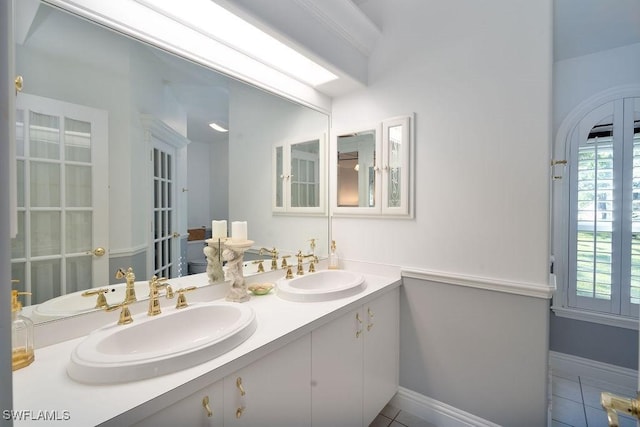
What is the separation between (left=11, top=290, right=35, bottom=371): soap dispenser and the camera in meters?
0.83

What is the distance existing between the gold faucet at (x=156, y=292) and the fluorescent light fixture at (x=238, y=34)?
1139 millimetres

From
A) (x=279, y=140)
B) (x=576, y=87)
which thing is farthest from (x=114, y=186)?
(x=576, y=87)

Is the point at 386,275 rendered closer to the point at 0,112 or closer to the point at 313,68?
the point at 313,68

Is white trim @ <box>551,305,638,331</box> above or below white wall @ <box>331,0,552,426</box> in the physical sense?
Result: below

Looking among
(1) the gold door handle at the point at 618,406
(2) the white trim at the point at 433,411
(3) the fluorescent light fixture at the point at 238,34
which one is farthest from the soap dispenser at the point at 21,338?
(2) the white trim at the point at 433,411

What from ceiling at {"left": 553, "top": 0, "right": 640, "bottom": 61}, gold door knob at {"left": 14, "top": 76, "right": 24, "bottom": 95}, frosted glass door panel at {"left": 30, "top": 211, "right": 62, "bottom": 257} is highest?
ceiling at {"left": 553, "top": 0, "right": 640, "bottom": 61}

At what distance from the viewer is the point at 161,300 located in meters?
1.26

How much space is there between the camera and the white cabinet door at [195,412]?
2.44 feet

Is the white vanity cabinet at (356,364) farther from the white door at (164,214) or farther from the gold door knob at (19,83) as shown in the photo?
the gold door knob at (19,83)

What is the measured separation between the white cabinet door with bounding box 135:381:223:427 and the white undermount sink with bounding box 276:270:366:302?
623 millimetres

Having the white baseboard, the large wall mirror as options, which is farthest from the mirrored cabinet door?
the white baseboard

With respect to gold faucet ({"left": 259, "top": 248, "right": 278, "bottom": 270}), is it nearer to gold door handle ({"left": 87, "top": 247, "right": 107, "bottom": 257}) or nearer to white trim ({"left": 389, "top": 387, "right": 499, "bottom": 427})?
gold door handle ({"left": 87, "top": 247, "right": 107, "bottom": 257})

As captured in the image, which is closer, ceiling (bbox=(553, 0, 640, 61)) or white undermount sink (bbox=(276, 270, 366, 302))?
white undermount sink (bbox=(276, 270, 366, 302))

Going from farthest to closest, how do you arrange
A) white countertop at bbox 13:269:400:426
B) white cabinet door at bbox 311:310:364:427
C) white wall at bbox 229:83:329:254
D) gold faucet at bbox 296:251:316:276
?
1. gold faucet at bbox 296:251:316:276
2. white wall at bbox 229:83:329:254
3. white cabinet door at bbox 311:310:364:427
4. white countertop at bbox 13:269:400:426
